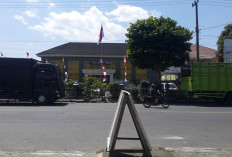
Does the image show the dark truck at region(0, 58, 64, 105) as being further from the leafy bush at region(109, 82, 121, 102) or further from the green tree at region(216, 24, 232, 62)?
the green tree at region(216, 24, 232, 62)

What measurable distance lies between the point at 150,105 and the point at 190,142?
8.76 m

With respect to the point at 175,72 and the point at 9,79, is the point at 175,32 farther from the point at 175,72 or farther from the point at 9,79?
the point at 175,72

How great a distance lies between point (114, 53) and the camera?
134 ft

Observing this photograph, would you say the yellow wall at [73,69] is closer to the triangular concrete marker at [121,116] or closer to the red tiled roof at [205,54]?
the red tiled roof at [205,54]

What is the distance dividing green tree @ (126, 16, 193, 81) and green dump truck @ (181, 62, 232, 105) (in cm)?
293

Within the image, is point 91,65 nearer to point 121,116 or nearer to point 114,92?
point 114,92

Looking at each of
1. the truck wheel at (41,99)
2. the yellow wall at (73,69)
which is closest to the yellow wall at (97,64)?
the yellow wall at (73,69)

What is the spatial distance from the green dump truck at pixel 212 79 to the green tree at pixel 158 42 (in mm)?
2926

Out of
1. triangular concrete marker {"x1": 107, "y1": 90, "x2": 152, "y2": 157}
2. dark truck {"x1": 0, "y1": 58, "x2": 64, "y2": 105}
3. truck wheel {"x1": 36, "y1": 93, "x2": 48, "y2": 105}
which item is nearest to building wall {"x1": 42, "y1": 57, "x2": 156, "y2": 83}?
dark truck {"x1": 0, "y1": 58, "x2": 64, "y2": 105}

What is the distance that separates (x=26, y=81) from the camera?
17672 mm

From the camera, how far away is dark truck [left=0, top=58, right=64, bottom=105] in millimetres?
17656


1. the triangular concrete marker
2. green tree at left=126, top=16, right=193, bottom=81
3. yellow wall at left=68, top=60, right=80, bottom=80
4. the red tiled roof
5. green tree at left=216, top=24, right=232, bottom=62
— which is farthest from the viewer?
the red tiled roof

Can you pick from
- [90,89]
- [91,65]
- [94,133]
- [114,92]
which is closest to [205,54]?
[91,65]

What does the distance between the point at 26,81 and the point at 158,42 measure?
1049 cm
